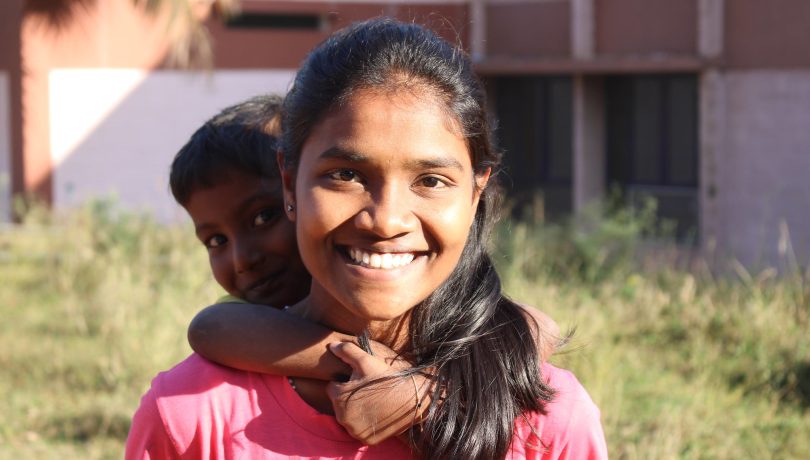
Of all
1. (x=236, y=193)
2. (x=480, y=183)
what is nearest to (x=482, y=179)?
(x=480, y=183)

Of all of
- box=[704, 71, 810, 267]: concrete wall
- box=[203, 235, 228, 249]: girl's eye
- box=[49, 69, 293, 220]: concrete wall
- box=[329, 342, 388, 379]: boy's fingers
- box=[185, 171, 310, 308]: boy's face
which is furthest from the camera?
box=[49, 69, 293, 220]: concrete wall

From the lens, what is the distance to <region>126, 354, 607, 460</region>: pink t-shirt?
1707 mm

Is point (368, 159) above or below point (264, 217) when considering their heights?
above

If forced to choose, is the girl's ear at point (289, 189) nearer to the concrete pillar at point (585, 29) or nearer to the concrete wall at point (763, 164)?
the concrete wall at point (763, 164)

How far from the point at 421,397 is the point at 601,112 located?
13.4 metres

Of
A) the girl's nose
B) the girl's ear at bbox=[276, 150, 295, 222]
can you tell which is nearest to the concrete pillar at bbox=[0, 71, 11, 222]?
the girl's ear at bbox=[276, 150, 295, 222]

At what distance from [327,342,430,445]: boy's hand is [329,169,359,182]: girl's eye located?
0.28 metres

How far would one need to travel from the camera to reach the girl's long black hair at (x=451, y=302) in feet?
5.63

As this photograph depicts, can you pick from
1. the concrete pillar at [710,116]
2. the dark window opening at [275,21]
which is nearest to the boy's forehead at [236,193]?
the concrete pillar at [710,116]

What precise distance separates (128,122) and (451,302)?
13.3 m

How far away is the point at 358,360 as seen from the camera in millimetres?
1749

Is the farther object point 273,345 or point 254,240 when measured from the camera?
point 254,240

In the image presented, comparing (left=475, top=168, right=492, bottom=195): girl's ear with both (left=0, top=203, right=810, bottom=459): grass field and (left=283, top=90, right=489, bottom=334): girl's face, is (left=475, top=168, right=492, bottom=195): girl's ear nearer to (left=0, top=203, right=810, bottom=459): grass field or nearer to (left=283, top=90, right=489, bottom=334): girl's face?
(left=283, top=90, right=489, bottom=334): girl's face

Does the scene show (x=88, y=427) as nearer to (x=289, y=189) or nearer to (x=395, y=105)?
(x=289, y=189)
